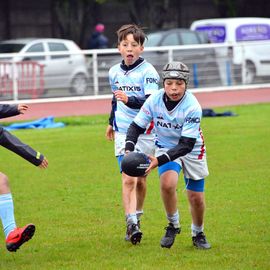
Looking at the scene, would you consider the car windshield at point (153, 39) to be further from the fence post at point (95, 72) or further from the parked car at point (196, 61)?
the fence post at point (95, 72)

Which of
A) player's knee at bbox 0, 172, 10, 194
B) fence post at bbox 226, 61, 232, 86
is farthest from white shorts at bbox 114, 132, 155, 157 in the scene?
fence post at bbox 226, 61, 232, 86

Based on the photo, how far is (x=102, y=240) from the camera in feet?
32.0

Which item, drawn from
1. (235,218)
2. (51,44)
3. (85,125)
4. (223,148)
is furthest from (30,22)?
(235,218)

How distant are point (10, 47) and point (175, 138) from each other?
2065 cm

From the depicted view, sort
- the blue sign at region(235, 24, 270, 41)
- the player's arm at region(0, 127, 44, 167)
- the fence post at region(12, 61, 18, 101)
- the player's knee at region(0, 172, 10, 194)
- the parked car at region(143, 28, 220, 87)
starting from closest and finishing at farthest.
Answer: the player's knee at region(0, 172, 10, 194) < the player's arm at region(0, 127, 44, 167) < the fence post at region(12, 61, 18, 101) < the parked car at region(143, 28, 220, 87) < the blue sign at region(235, 24, 270, 41)

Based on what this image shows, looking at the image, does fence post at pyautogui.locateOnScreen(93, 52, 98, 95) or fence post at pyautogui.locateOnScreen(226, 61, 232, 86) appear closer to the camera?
fence post at pyautogui.locateOnScreen(93, 52, 98, 95)

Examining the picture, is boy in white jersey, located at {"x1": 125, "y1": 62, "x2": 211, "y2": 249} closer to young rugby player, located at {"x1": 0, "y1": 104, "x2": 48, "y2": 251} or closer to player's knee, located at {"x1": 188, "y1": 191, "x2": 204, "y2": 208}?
player's knee, located at {"x1": 188, "y1": 191, "x2": 204, "y2": 208}

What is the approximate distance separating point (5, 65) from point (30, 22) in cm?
1422

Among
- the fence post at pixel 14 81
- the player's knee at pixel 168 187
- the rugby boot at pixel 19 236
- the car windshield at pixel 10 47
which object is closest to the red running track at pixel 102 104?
the fence post at pixel 14 81

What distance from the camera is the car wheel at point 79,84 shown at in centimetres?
2542

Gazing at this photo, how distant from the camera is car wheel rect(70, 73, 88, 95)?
25422mm

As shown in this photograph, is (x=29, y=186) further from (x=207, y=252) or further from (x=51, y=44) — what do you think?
(x=51, y=44)

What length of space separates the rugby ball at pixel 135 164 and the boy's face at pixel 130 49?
4.62ft

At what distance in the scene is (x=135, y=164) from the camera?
8.72 meters
